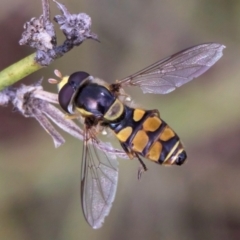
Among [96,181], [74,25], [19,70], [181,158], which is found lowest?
[96,181]

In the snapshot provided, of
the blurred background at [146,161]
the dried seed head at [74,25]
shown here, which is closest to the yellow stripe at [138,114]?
the dried seed head at [74,25]

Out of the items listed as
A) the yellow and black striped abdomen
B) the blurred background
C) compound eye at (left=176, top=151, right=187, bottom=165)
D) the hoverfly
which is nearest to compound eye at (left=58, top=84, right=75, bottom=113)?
the hoverfly

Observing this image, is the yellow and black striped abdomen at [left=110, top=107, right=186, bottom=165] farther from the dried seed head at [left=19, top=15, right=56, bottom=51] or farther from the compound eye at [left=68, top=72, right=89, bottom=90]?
the dried seed head at [left=19, top=15, right=56, bottom=51]

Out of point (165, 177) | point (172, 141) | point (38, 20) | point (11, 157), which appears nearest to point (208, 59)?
point (172, 141)

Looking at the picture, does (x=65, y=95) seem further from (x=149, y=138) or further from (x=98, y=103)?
(x=149, y=138)

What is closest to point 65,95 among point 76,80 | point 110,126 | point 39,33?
point 76,80

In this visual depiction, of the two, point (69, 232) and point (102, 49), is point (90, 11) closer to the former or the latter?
point (102, 49)
